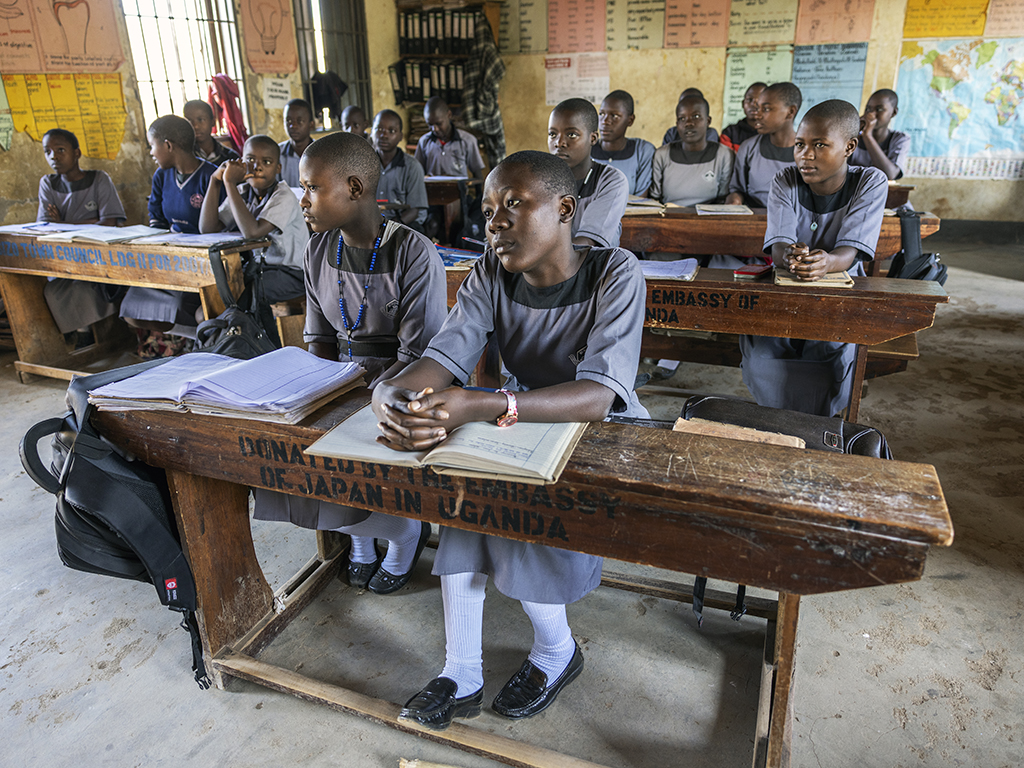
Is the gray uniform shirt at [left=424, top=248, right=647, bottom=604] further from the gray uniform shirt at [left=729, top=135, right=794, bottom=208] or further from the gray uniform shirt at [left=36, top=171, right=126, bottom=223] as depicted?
the gray uniform shirt at [left=36, top=171, right=126, bottom=223]

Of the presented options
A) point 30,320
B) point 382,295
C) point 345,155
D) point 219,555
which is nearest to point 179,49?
point 30,320

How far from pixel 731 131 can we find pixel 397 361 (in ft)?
15.3

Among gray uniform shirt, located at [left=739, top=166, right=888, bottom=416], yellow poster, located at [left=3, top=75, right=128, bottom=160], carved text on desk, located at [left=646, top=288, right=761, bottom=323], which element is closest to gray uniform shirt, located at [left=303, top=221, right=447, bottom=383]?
carved text on desk, located at [left=646, top=288, right=761, bottom=323]

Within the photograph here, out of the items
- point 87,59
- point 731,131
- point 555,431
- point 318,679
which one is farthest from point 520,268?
point 731,131

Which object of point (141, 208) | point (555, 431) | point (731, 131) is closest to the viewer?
point (555, 431)

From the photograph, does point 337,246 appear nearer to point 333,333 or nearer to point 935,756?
point 333,333

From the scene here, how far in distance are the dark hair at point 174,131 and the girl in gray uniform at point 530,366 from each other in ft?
8.50

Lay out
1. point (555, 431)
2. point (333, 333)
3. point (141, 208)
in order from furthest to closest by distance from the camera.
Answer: point (141, 208) < point (333, 333) < point (555, 431)

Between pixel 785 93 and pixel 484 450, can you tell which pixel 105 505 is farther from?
pixel 785 93

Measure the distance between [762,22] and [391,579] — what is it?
6.81 m

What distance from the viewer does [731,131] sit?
5578 millimetres

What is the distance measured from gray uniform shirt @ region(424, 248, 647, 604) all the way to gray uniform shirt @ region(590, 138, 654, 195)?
2713 mm

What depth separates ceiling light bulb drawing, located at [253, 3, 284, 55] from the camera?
18.2 feet

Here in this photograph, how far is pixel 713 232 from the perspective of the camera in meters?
3.26
